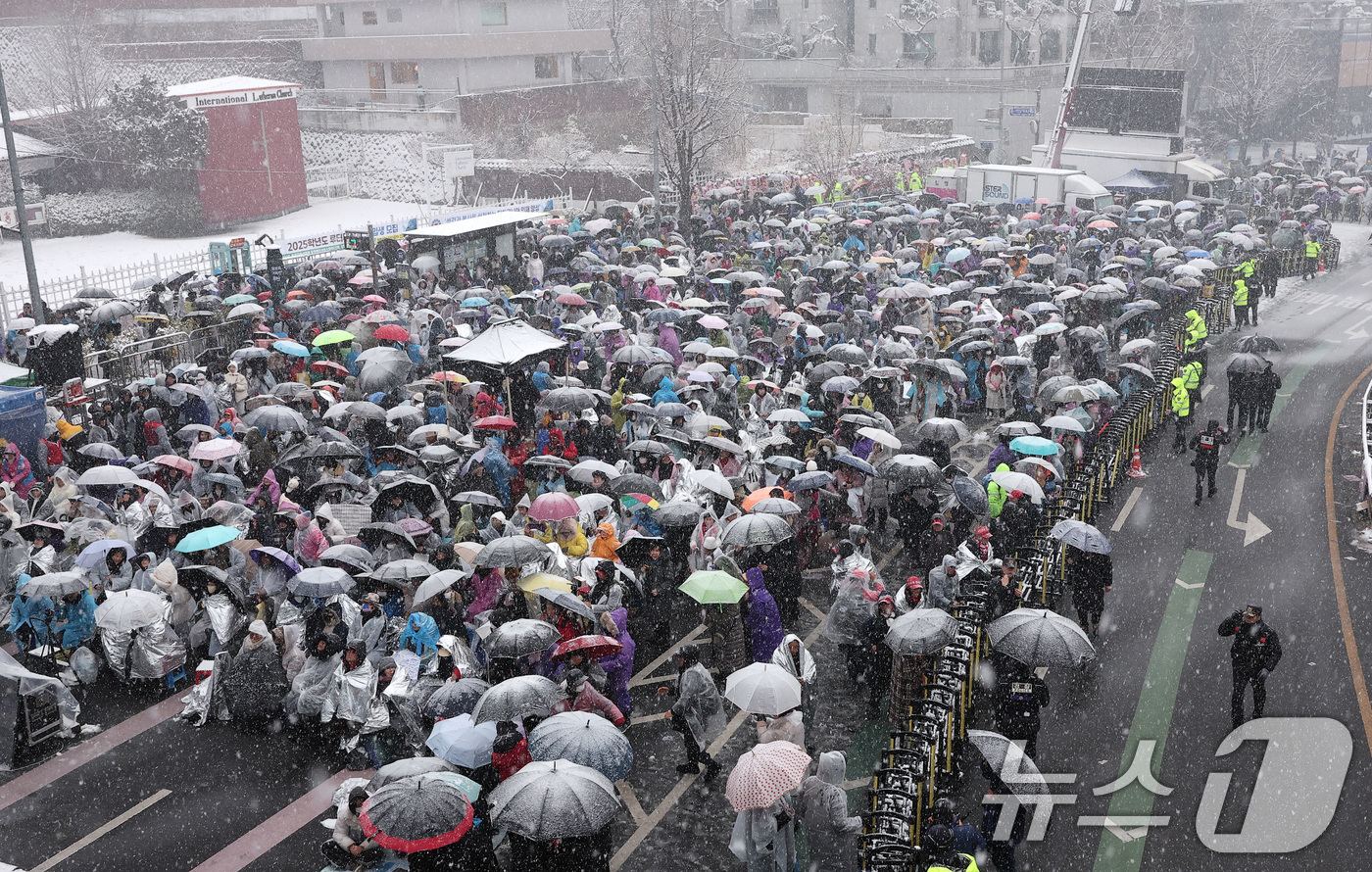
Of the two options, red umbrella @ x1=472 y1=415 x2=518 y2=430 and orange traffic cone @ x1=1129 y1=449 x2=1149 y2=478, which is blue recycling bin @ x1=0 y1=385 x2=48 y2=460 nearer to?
red umbrella @ x1=472 y1=415 x2=518 y2=430

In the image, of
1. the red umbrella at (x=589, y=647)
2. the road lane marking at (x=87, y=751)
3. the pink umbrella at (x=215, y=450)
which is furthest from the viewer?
the pink umbrella at (x=215, y=450)

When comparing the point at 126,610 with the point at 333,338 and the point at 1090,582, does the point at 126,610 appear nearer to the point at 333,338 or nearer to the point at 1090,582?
the point at 333,338

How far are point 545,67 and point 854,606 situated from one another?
2156 inches

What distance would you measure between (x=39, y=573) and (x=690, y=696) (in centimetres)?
755

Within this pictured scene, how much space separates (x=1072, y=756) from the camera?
10.9 meters

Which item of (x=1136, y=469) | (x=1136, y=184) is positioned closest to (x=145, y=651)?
(x=1136, y=469)

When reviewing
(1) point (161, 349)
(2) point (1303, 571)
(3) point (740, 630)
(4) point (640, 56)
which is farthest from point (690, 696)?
(4) point (640, 56)

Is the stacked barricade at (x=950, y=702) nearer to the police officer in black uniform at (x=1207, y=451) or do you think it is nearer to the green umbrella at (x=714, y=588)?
the police officer in black uniform at (x=1207, y=451)

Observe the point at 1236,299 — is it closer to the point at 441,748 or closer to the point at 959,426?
the point at 959,426

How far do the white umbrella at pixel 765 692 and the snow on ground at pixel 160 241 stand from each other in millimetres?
30730

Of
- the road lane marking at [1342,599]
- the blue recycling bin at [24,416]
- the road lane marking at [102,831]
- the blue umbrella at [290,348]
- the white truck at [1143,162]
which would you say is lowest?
the road lane marking at [1342,599]

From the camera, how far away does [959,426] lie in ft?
50.4

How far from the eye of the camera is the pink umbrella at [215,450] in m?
14.3

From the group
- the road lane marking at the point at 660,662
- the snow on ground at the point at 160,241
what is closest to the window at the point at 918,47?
the snow on ground at the point at 160,241
